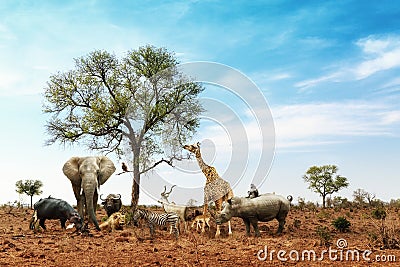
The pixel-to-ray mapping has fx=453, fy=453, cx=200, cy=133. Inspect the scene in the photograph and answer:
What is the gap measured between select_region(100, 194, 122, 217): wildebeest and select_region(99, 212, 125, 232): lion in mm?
990

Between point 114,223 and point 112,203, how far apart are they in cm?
143

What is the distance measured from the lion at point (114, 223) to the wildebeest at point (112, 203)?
99 centimetres

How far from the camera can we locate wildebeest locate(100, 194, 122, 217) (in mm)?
17594

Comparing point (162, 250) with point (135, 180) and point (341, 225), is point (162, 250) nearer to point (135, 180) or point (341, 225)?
point (341, 225)

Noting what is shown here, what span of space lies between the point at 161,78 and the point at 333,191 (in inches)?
1158

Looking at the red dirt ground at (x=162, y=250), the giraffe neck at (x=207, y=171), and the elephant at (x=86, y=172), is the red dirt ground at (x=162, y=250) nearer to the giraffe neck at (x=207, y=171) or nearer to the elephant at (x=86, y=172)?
the giraffe neck at (x=207, y=171)

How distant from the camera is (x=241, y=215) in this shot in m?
14.5

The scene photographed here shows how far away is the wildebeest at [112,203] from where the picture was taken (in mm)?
17594

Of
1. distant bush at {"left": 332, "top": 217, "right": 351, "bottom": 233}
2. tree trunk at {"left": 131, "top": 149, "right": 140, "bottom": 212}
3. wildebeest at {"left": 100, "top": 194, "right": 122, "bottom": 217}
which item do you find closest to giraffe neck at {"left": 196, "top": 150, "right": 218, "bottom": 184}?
wildebeest at {"left": 100, "top": 194, "right": 122, "bottom": 217}

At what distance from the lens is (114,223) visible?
1634 centimetres

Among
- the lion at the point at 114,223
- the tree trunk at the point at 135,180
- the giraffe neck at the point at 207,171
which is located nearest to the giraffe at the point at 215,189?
the giraffe neck at the point at 207,171

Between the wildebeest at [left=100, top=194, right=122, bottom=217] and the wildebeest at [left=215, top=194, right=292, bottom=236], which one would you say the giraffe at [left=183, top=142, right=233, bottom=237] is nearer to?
the wildebeest at [left=215, top=194, right=292, bottom=236]

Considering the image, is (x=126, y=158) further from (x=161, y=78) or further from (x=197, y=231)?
(x=197, y=231)

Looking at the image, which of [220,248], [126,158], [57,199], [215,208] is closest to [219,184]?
[215,208]
